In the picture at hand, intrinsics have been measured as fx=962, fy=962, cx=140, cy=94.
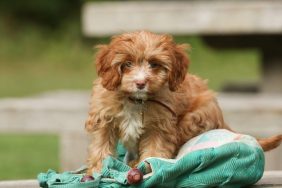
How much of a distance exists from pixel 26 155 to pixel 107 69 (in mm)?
4901

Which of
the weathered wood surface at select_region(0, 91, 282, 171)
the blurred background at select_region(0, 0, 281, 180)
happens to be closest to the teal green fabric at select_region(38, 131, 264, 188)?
the weathered wood surface at select_region(0, 91, 282, 171)

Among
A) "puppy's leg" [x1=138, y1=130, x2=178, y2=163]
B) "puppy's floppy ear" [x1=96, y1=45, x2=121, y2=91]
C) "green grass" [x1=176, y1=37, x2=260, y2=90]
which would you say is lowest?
"green grass" [x1=176, y1=37, x2=260, y2=90]

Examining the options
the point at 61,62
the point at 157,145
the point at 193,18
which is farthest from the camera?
the point at 61,62

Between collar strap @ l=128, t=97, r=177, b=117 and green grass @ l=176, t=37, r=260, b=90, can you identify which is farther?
green grass @ l=176, t=37, r=260, b=90

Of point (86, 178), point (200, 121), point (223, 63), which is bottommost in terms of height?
point (223, 63)

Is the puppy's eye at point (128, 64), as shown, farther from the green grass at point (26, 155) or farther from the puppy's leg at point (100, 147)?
the green grass at point (26, 155)

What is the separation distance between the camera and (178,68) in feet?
15.4

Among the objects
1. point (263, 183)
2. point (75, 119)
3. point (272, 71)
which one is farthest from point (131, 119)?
point (272, 71)

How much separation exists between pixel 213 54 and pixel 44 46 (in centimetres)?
405

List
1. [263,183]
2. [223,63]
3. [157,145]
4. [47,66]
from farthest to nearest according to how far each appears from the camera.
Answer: [223,63] → [47,66] → [157,145] → [263,183]

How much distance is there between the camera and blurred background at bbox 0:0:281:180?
8.90m

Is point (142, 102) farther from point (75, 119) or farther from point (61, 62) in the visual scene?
point (61, 62)

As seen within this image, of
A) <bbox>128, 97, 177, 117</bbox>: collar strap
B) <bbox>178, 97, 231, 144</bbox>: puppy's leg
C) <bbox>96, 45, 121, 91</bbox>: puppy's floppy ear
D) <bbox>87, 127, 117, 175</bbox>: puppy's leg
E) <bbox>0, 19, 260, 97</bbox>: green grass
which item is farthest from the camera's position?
<bbox>0, 19, 260, 97</bbox>: green grass

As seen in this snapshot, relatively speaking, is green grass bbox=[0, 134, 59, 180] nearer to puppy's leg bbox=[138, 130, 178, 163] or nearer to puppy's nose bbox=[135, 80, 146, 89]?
puppy's leg bbox=[138, 130, 178, 163]
